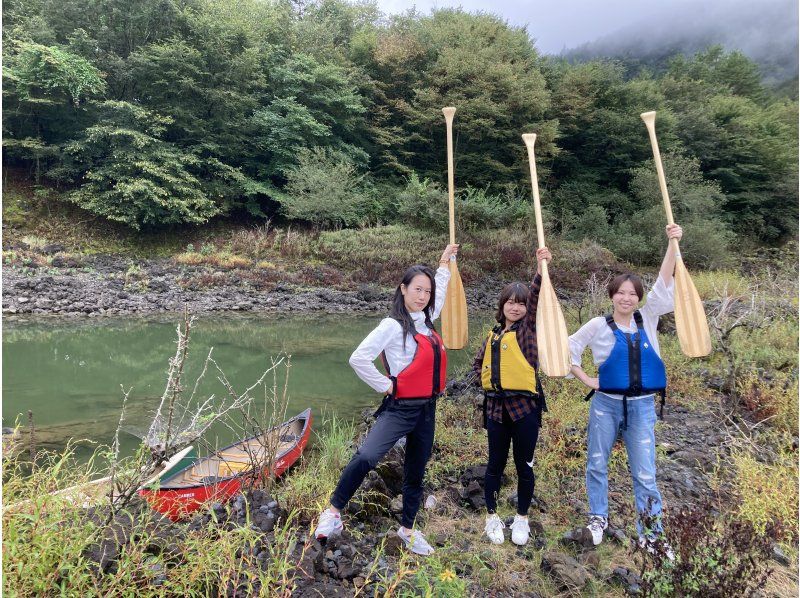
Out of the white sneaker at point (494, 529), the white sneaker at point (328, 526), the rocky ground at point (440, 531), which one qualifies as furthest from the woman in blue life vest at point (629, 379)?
Answer: the white sneaker at point (328, 526)

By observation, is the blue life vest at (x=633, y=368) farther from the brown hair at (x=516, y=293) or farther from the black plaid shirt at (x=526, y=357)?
the brown hair at (x=516, y=293)

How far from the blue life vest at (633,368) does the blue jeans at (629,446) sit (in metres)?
0.09

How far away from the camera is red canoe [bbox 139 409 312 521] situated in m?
2.90

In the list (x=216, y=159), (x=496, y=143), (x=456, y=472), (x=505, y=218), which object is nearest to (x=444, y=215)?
(x=505, y=218)

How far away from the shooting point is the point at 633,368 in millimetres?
2535

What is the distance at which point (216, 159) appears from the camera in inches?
686

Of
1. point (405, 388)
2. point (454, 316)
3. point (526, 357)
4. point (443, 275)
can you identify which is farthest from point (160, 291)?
point (526, 357)

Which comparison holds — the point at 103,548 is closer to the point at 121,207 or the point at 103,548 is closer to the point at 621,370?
the point at 621,370

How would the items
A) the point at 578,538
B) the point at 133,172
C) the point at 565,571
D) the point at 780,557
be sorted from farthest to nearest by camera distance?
the point at 133,172 < the point at 578,538 < the point at 780,557 < the point at 565,571

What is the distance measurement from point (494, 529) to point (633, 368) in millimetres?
1242

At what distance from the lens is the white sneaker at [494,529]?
8.84ft

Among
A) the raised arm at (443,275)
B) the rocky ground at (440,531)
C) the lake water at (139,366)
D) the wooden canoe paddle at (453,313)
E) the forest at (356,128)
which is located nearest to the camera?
the rocky ground at (440,531)

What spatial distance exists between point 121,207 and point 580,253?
53.5 feet

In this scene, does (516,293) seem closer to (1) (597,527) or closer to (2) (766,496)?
(1) (597,527)
